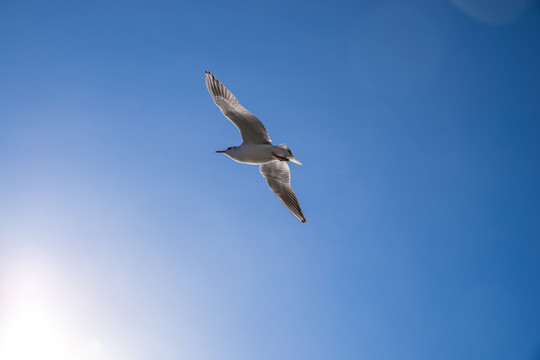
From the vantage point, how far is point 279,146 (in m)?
9.52

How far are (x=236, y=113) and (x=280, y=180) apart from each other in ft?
6.65

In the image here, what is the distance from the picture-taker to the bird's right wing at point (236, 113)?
968cm

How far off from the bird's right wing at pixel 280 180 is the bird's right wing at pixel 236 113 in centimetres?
98

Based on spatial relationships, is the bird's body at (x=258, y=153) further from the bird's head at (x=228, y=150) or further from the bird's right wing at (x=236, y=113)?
the bird's right wing at (x=236, y=113)

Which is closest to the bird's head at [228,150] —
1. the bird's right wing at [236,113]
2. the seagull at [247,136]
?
the seagull at [247,136]

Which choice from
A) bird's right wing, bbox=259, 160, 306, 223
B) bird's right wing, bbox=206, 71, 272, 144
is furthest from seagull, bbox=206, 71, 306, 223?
bird's right wing, bbox=259, 160, 306, 223

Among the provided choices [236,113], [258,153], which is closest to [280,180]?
[258,153]

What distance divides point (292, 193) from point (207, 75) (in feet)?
10.7

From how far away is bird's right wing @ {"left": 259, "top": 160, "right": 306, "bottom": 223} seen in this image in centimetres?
1070

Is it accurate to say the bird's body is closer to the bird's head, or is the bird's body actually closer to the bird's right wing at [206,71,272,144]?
the bird's head

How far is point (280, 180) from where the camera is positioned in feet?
35.7

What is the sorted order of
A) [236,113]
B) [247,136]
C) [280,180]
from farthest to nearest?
1. [280,180]
2. [247,136]
3. [236,113]

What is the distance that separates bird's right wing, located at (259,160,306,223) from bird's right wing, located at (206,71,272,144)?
0.98m

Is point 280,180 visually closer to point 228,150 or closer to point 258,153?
point 258,153
